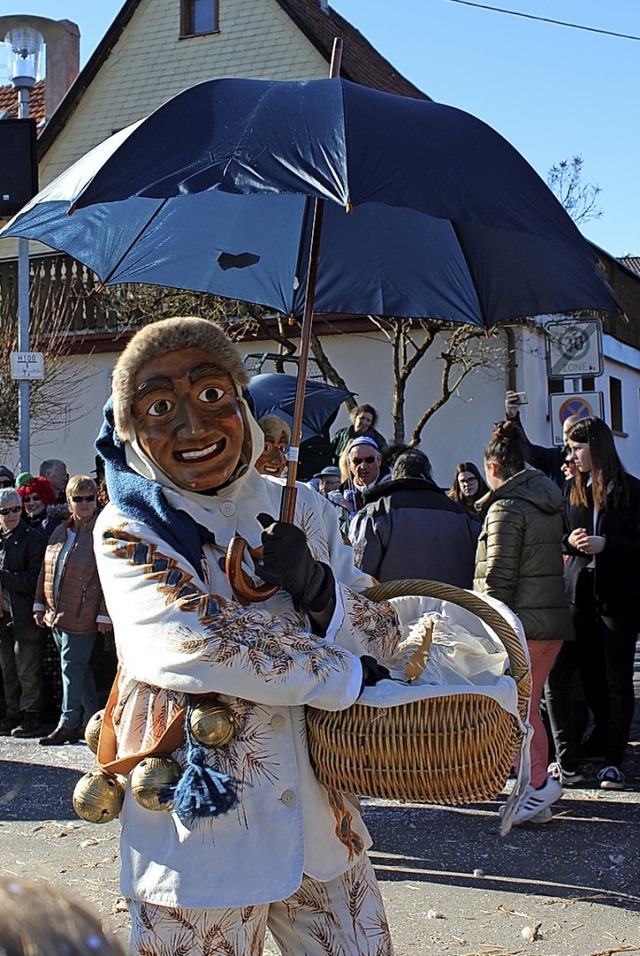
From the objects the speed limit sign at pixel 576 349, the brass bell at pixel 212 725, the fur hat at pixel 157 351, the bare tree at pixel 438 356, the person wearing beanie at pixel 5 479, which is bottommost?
the brass bell at pixel 212 725

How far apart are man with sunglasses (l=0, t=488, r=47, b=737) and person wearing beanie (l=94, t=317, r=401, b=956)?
679 centimetres

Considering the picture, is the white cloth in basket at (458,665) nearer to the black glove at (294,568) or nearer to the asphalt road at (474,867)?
the black glove at (294,568)

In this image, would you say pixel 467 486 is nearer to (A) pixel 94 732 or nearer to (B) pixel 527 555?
(B) pixel 527 555

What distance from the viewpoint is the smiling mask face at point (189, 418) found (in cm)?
278

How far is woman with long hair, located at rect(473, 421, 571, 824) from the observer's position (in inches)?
258

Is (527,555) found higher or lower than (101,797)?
higher

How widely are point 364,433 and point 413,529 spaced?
10.3ft

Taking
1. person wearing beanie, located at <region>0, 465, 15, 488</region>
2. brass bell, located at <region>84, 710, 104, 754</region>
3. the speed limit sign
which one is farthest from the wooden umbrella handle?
person wearing beanie, located at <region>0, 465, 15, 488</region>

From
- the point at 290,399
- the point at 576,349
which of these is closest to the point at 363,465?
the point at 290,399

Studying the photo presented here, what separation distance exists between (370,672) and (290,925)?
0.59m

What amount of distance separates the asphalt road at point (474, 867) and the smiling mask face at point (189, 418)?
2.35 metres

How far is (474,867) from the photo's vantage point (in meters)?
5.65

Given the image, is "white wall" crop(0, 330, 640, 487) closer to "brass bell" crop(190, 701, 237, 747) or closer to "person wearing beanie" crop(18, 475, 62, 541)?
"person wearing beanie" crop(18, 475, 62, 541)

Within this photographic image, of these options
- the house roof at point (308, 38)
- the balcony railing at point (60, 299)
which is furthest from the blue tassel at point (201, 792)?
the house roof at point (308, 38)
